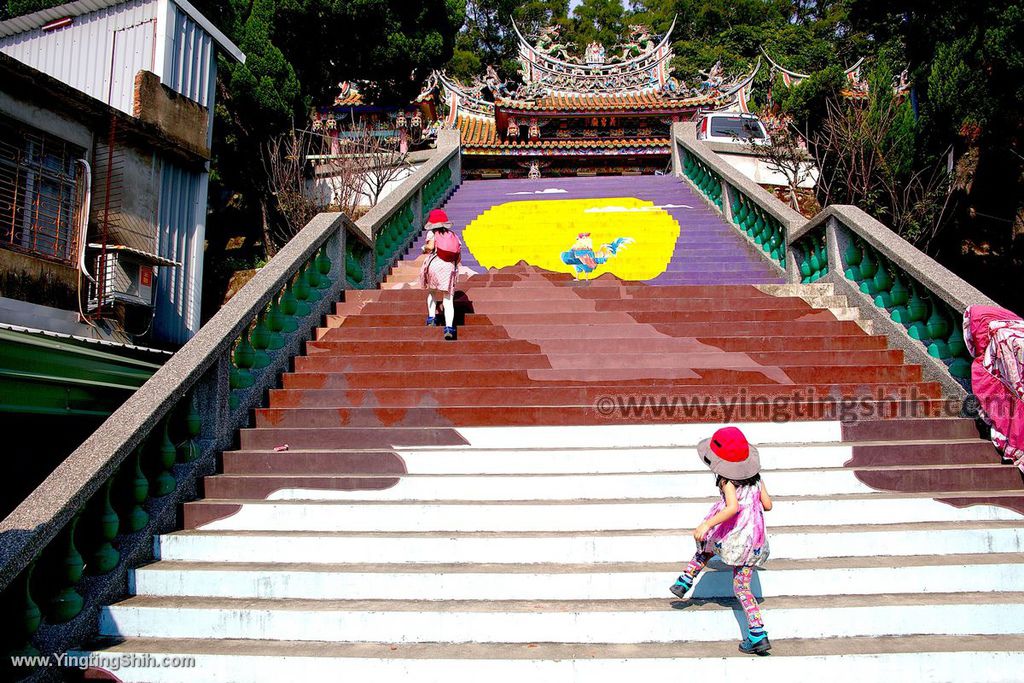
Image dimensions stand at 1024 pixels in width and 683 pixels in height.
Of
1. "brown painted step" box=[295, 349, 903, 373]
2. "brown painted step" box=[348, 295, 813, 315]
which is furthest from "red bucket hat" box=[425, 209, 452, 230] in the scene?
"brown painted step" box=[295, 349, 903, 373]

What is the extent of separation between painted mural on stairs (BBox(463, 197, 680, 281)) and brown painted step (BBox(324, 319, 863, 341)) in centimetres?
352

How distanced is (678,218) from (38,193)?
31.5 ft

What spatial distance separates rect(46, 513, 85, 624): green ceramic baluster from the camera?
4.01 meters

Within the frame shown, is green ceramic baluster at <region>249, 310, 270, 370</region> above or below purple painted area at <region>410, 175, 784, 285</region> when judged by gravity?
below

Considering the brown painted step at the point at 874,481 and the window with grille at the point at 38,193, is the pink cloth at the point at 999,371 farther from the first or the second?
the window with grille at the point at 38,193

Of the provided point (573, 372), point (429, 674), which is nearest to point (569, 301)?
point (573, 372)

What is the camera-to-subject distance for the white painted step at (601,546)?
4.63 m

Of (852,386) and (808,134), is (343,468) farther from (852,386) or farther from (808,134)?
(808,134)

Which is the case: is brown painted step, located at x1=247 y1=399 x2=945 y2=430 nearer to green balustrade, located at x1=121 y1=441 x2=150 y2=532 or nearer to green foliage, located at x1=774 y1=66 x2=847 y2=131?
green balustrade, located at x1=121 y1=441 x2=150 y2=532

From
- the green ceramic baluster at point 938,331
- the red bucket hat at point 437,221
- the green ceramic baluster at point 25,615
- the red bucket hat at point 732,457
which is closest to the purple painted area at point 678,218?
the green ceramic baluster at point 938,331

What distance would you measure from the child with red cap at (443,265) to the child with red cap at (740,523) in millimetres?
3718

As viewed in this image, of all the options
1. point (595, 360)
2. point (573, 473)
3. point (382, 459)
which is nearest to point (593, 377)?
point (595, 360)

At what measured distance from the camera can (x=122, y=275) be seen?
1109 centimetres

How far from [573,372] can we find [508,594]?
2511 mm
